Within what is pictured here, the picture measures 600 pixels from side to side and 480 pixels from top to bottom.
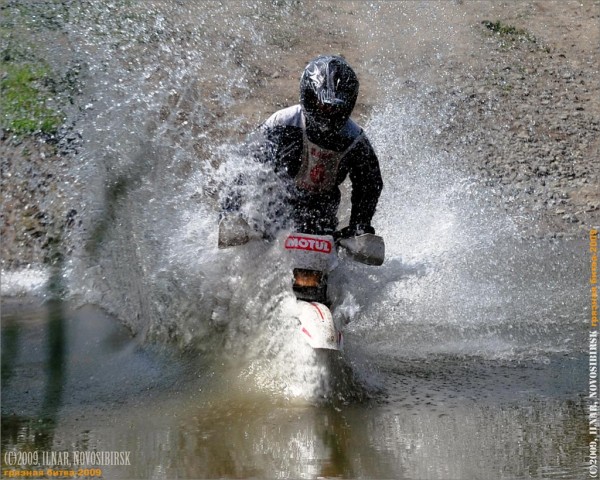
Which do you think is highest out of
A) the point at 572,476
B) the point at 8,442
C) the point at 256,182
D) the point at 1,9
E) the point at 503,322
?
the point at 1,9

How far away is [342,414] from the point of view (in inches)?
173

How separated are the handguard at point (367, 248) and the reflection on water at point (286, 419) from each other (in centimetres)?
77

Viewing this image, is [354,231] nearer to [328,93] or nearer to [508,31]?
[328,93]

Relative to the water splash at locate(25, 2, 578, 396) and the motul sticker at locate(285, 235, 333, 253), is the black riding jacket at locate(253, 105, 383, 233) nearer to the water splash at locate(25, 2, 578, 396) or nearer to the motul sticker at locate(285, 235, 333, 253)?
the water splash at locate(25, 2, 578, 396)

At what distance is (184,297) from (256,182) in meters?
1.22

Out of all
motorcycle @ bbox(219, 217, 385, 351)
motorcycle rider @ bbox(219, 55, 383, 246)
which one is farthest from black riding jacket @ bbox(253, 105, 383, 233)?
motorcycle @ bbox(219, 217, 385, 351)

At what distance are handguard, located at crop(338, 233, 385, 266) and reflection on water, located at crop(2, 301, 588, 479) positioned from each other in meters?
0.77

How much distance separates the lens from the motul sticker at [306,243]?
15.7 ft

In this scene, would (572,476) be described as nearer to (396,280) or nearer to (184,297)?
(184,297)

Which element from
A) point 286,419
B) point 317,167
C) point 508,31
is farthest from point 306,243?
point 508,31

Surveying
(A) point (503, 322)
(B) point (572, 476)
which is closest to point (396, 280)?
(A) point (503, 322)

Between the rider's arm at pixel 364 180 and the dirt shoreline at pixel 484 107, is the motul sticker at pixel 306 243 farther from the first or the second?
the dirt shoreline at pixel 484 107

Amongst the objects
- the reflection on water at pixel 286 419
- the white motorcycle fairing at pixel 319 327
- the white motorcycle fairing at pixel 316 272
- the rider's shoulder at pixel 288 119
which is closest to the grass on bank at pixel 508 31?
the reflection on water at pixel 286 419

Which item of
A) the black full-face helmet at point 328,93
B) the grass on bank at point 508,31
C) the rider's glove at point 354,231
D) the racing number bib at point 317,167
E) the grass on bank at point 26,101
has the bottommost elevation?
the rider's glove at point 354,231
